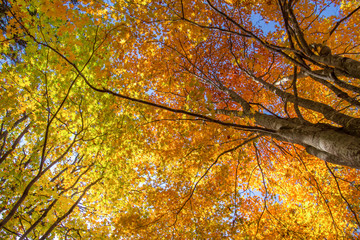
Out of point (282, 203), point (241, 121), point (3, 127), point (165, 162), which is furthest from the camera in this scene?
point (282, 203)

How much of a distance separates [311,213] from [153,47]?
962cm

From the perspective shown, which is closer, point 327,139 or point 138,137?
point 327,139

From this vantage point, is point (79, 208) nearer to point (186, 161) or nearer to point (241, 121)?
point (186, 161)

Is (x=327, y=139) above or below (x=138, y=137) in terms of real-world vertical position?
below

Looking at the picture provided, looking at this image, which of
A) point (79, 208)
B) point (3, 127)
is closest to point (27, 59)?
point (3, 127)

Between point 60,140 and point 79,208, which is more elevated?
point 60,140

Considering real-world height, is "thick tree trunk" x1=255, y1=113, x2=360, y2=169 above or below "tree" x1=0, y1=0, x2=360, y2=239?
below

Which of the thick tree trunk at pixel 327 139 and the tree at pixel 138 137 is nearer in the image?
the thick tree trunk at pixel 327 139

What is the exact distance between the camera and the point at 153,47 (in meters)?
7.00

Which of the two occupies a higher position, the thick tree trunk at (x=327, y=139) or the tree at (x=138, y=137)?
the tree at (x=138, y=137)

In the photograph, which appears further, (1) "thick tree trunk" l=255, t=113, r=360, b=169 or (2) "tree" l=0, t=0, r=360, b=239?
(2) "tree" l=0, t=0, r=360, b=239

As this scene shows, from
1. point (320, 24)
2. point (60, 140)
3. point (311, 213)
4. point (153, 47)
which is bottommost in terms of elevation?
point (311, 213)

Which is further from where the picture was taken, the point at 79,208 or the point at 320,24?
the point at 320,24

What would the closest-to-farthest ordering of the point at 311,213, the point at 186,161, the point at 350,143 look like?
the point at 350,143
the point at 186,161
the point at 311,213
